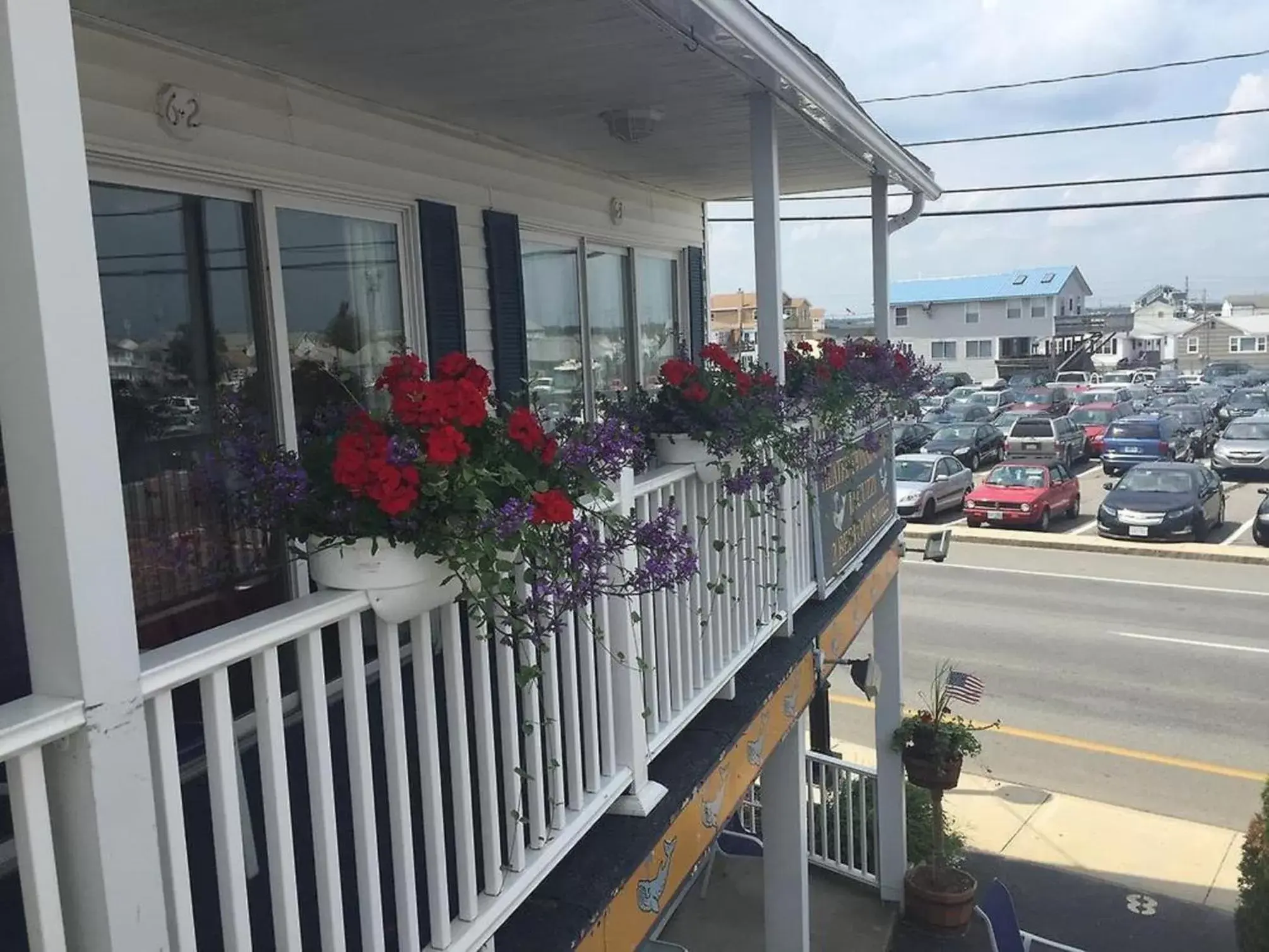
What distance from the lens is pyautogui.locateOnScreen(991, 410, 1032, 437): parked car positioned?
29219 millimetres

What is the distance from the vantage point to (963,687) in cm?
784

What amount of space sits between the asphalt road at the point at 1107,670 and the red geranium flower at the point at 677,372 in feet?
26.4

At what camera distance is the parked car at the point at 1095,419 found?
1179 inches

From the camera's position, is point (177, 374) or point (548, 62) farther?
point (548, 62)

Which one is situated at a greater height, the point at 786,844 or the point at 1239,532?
the point at 786,844

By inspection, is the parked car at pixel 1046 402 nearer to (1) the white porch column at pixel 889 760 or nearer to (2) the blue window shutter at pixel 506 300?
(1) the white porch column at pixel 889 760

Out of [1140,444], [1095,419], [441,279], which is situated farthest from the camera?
[1095,419]

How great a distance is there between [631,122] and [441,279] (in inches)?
Answer: 45.6

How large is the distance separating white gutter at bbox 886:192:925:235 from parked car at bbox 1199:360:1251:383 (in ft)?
169

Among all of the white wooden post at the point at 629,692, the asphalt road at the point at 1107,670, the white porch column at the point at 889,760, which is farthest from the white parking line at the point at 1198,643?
the white wooden post at the point at 629,692

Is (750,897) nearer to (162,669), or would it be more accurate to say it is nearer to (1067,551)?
(162,669)

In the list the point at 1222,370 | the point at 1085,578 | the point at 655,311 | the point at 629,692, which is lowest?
the point at 1085,578

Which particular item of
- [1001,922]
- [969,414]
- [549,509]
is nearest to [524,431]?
[549,509]

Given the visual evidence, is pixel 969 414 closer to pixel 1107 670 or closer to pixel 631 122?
pixel 1107 670
